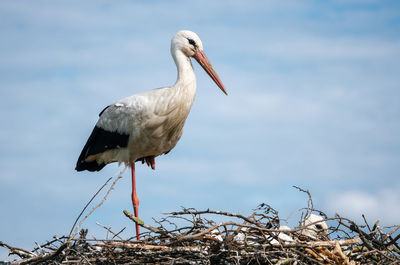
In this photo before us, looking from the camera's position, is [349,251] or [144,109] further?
[144,109]

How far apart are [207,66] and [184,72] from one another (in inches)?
10.5

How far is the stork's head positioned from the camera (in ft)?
20.3

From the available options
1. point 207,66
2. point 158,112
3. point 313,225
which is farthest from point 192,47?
point 313,225

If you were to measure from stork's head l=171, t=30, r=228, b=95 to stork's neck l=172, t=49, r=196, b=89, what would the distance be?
0.06 m

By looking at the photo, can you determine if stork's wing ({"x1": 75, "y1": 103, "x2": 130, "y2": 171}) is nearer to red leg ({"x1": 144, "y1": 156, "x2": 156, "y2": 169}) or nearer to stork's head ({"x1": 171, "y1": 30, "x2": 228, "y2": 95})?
red leg ({"x1": 144, "y1": 156, "x2": 156, "y2": 169})

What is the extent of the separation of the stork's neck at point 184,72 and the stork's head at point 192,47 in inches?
2.3

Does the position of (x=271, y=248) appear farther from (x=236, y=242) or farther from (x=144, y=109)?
(x=144, y=109)

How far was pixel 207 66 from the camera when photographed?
6230 millimetres

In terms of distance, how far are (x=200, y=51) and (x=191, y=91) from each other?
1.43ft

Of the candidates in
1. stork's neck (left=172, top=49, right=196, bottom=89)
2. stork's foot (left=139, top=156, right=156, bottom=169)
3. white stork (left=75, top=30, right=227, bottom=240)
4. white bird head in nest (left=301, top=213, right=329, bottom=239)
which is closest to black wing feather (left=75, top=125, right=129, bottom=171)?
white stork (left=75, top=30, right=227, bottom=240)

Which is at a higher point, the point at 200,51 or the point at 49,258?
the point at 200,51

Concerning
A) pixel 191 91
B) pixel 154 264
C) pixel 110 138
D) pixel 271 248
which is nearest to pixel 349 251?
pixel 271 248

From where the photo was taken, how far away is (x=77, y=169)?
7.08 m

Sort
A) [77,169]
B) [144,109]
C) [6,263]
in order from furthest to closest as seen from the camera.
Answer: [77,169] < [144,109] < [6,263]
